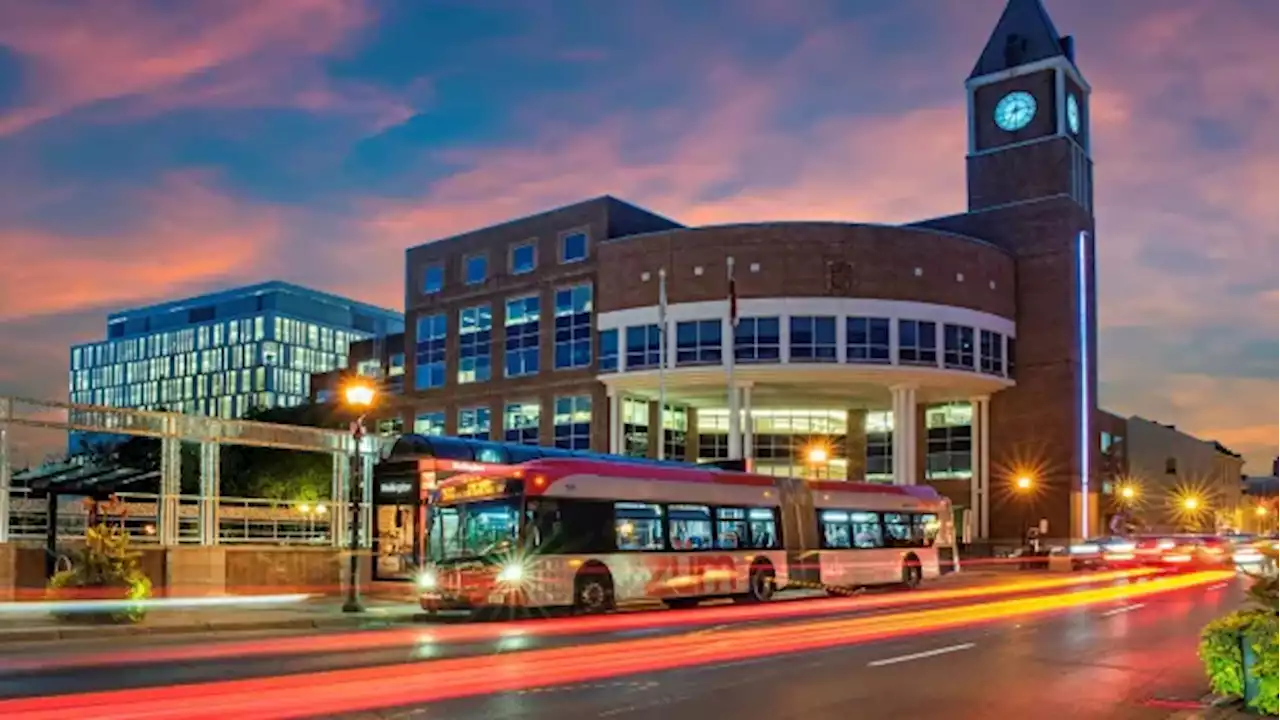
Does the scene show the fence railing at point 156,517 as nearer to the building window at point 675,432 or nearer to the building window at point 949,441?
the building window at point 675,432

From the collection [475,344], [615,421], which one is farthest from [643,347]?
[475,344]

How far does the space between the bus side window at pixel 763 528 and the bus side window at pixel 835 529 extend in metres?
2.42

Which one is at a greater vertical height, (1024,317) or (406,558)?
(1024,317)

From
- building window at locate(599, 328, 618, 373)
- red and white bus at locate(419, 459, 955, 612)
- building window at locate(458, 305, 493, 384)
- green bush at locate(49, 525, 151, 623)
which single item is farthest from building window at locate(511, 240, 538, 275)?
green bush at locate(49, 525, 151, 623)

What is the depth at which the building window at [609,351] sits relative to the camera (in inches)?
2972

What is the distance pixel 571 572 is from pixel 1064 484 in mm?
59208

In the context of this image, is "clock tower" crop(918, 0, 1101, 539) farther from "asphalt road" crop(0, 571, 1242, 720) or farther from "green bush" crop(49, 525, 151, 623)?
"green bush" crop(49, 525, 151, 623)

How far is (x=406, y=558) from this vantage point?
3625 centimetres

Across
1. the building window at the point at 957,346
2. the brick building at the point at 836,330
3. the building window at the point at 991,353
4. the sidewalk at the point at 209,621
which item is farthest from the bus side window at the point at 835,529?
the building window at the point at 991,353

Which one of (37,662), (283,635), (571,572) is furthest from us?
(571,572)

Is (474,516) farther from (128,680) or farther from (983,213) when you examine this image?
(983,213)

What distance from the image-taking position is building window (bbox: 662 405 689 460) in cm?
8100

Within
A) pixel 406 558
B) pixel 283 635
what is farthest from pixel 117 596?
pixel 406 558

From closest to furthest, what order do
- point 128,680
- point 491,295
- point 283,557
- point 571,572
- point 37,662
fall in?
point 128,680
point 37,662
point 571,572
point 283,557
point 491,295
